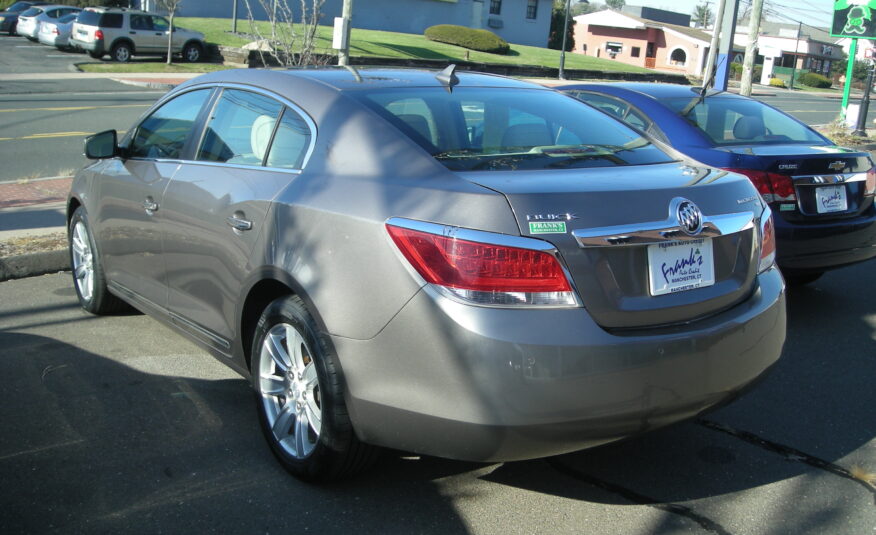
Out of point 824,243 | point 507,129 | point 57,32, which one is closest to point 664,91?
point 824,243

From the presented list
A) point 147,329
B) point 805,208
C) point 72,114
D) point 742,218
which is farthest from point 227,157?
point 72,114

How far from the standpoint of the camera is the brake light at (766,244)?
3.68m

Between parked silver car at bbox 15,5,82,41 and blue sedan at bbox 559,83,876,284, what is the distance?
35678 millimetres

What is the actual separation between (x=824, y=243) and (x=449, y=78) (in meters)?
3.08

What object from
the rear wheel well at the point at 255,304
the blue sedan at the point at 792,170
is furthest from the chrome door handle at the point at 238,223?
the blue sedan at the point at 792,170

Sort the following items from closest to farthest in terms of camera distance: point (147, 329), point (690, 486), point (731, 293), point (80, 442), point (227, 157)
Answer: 1. point (731, 293)
2. point (690, 486)
3. point (80, 442)
4. point (227, 157)
5. point (147, 329)

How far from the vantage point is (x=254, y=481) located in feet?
11.9

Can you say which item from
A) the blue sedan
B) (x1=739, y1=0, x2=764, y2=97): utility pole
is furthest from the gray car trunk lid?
(x1=739, y1=0, x2=764, y2=97): utility pole

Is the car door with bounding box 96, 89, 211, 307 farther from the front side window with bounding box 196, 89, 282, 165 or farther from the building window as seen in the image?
the building window

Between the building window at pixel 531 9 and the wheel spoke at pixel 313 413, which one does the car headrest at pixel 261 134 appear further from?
the building window at pixel 531 9

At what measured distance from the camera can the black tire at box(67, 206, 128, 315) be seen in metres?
5.49

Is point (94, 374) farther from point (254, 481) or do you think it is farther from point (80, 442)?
point (254, 481)

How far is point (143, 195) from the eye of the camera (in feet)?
15.5

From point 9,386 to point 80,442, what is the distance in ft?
2.87
